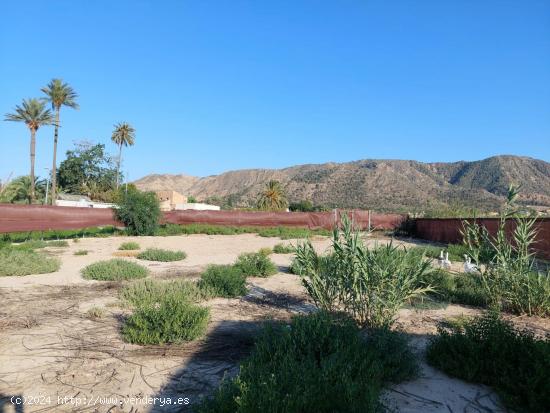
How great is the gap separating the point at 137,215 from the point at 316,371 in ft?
71.6

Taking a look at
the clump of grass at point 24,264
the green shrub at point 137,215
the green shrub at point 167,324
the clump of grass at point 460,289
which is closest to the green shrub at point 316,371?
the green shrub at point 167,324

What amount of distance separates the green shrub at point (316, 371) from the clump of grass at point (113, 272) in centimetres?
658

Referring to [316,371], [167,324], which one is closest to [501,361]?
[316,371]

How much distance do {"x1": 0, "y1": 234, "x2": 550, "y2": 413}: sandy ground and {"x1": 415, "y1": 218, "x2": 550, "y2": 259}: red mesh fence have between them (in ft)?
30.0

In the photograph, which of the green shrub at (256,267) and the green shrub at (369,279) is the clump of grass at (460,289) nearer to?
the green shrub at (369,279)

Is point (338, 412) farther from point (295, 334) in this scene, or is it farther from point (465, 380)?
point (465, 380)

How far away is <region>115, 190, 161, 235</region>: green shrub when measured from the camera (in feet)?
78.1

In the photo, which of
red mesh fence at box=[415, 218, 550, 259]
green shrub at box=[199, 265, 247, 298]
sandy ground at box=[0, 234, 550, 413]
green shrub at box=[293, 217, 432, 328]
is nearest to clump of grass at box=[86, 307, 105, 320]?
sandy ground at box=[0, 234, 550, 413]

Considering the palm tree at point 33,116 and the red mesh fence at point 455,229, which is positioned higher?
the palm tree at point 33,116

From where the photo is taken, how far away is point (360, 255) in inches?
216

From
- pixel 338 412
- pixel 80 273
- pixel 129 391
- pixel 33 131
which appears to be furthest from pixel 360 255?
pixel 33 131

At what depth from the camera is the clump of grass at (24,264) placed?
1049cm

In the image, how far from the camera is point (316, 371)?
348cm

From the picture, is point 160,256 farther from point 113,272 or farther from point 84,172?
point 84,172
